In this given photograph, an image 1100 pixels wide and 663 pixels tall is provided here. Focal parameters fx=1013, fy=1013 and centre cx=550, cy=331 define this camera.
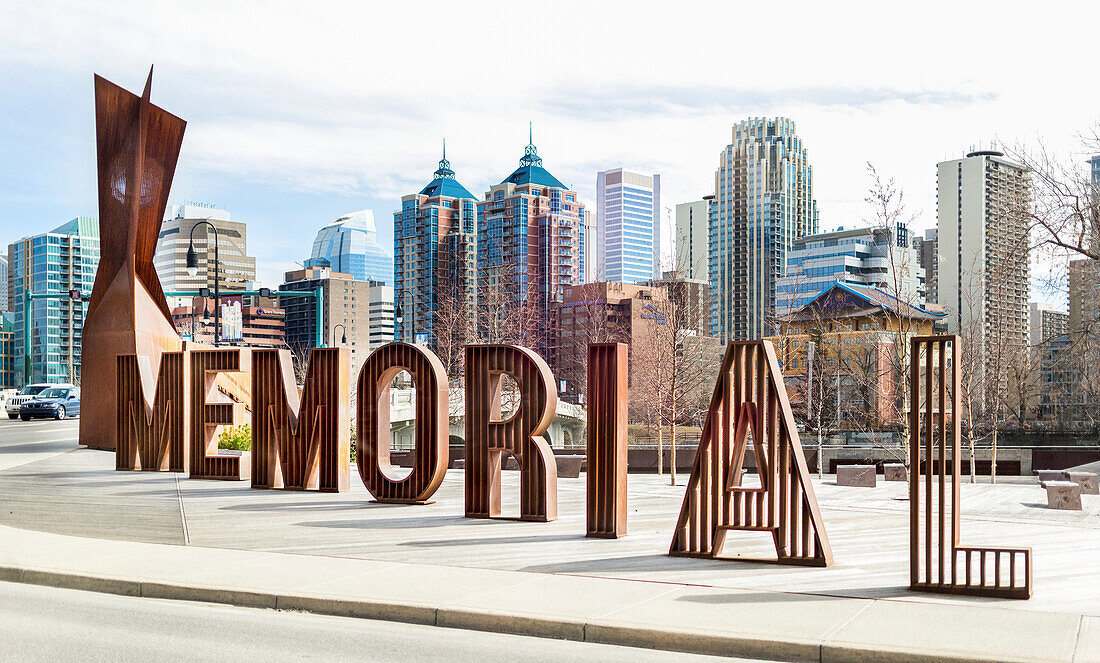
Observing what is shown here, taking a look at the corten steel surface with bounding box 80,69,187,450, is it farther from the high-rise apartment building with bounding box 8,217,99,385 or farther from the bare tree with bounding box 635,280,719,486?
the high-rise apartment building with bounding box 8,217,99,385

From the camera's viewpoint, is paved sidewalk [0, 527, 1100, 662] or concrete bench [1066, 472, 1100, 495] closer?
paved sidewalk [0, 527, 1100, 662]

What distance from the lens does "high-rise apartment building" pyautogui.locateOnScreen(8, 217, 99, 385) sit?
339ft

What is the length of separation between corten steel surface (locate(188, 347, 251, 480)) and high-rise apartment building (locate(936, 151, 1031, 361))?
55.4 ft

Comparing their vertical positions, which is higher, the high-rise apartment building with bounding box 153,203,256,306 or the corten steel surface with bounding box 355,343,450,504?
the high-rise apartment building with bounding box 153,203,256,306

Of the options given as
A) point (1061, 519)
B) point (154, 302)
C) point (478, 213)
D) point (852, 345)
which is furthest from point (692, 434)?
point (478, 213)

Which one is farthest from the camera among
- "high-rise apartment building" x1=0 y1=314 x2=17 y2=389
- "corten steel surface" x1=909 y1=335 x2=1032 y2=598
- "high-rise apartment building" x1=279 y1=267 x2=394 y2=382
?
"high-rise apartment building" x1=0 y1=314 x2=17 y2=389

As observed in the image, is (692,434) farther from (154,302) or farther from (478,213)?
(478,213)

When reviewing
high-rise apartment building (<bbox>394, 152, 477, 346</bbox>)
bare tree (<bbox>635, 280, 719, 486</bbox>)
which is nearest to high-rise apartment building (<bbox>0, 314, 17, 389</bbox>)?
high-rise apartment building (<bbox>394, 152, 477, 346</bbox>)

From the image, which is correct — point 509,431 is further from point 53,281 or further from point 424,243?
point 424,243

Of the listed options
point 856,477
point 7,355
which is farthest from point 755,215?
point 856,477

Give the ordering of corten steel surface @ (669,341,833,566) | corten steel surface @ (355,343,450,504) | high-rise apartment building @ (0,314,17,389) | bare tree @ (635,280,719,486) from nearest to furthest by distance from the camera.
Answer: corten steel surface @ (669,341,833,566) < corten steel surface @ (355,343,450,504) < bare tree @ (635,280,719,486) < high-rise apartment building @ (0,314,17,389)

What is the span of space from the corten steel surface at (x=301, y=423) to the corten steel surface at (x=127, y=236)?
33.4 ft

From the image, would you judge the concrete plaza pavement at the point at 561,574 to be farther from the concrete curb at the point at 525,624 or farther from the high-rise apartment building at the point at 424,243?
the high-rise apartment building at the point at 424,243

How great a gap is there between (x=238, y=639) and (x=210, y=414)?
1317 cm
